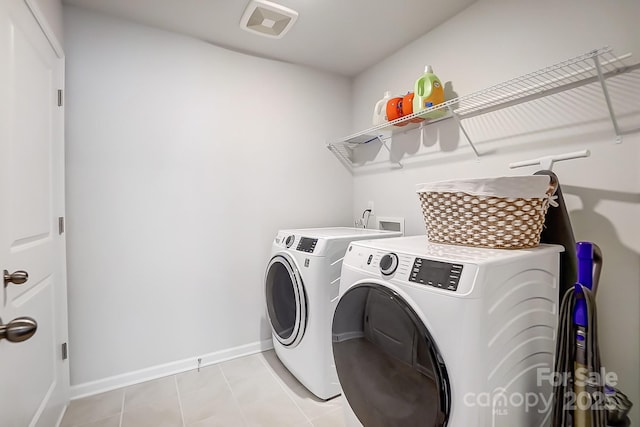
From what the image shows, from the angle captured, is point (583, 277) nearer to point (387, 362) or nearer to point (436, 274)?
point (436, 274)

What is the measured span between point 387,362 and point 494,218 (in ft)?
2.16

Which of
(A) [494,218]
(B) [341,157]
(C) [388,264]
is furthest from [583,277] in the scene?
(B) [341,157]

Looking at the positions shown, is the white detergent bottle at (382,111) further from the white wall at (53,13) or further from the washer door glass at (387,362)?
the white wall at (53,13)

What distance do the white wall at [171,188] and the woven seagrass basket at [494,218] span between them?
1481mm

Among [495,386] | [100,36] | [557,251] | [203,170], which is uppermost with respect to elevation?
[100,36]

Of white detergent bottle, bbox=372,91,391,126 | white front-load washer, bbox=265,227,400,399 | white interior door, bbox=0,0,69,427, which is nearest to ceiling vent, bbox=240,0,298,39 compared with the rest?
white detergent bottle, bbox=372,91,391,126

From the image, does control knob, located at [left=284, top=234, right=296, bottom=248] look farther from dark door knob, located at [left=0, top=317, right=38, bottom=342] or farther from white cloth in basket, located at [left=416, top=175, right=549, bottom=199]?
dark door knob, located at [left=0, top=317, right=38, bottom=342]

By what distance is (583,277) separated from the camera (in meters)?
1.00

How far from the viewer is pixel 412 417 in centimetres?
100

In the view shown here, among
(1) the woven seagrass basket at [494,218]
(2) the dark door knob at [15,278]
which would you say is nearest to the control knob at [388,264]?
(1) the woven seagrass basket at [494,218]

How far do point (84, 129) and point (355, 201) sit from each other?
2013 millimetres

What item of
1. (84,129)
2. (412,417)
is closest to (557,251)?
(412,417)

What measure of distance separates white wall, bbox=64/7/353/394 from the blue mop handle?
183 centimetres

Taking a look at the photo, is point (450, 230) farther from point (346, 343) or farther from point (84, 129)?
point (84, 129)
